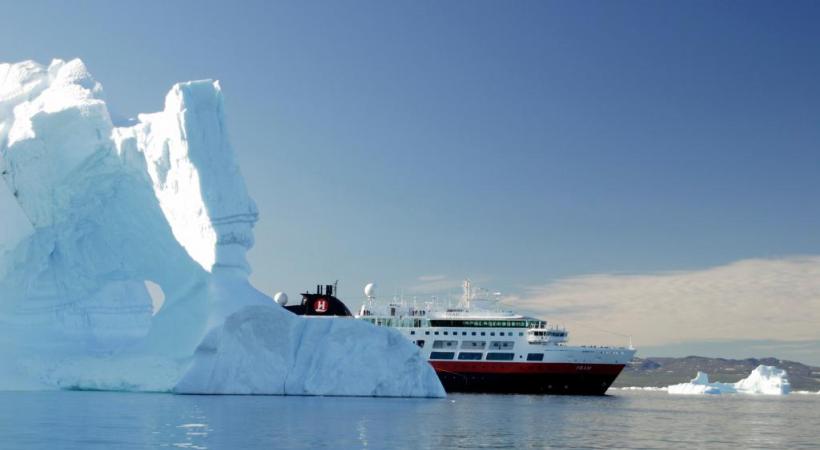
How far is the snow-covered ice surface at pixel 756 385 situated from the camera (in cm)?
8946

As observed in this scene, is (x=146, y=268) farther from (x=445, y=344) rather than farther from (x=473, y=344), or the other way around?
(x=473, y=344)

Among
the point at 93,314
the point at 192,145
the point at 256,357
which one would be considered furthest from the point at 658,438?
the point at 93,314

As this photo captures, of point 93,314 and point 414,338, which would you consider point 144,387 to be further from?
point 414,338

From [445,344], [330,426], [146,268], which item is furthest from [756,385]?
[330,426]

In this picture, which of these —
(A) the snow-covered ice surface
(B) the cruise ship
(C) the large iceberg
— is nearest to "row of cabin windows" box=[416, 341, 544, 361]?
(B) the cruise ship

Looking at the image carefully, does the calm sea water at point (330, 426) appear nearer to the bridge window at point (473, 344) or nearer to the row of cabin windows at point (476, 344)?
the row of cabin windows at point (476, 344)

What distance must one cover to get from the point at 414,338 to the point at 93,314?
2461cm

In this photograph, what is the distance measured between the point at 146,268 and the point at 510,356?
87.0 ft

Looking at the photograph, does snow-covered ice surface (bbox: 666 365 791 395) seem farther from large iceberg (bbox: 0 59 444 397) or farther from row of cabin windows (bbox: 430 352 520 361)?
large iceberg (bbox: 0 59 444 397)

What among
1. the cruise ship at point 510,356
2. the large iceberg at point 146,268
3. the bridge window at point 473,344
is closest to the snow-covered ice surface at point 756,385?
the cruise ship at point 510,356

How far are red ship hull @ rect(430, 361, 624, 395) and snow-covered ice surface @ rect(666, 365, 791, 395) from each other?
33.7 m

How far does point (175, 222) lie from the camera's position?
40750mm

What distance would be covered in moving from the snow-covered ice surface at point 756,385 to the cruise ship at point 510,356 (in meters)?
33.7

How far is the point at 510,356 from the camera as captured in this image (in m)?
58.5
